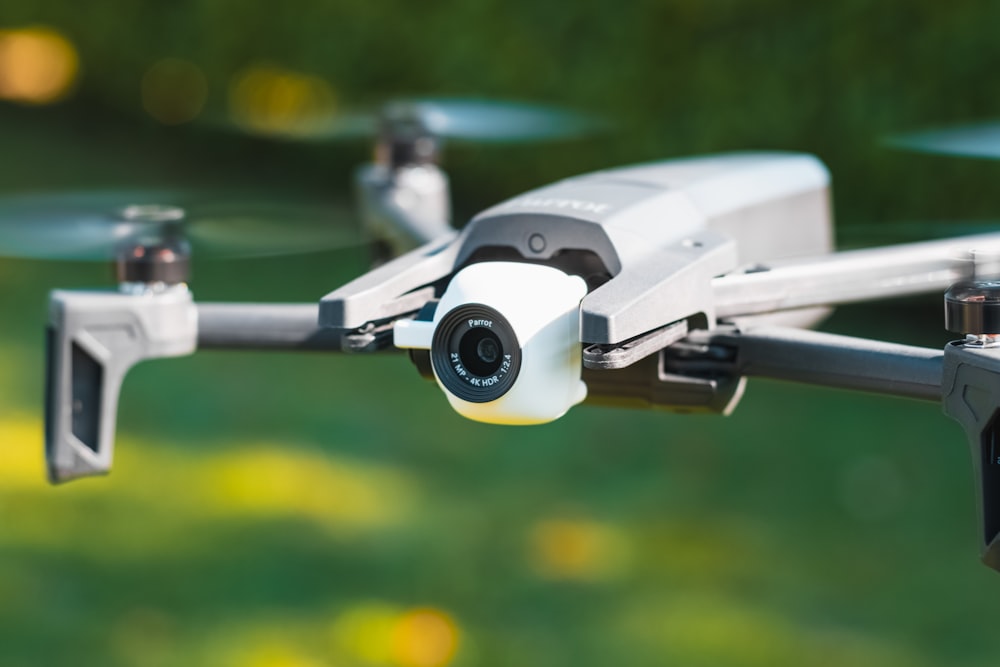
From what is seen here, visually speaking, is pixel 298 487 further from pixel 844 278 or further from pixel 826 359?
pixel 826 359

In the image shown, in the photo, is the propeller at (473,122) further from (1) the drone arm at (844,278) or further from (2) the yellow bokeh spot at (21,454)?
(2) the yellow bokeh spot at (21,454)

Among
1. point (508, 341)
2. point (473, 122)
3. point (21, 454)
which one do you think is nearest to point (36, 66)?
point (21, 454)

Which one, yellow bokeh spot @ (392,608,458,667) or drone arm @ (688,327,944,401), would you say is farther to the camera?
yellow bokeh spot @ (392,608,458,667)

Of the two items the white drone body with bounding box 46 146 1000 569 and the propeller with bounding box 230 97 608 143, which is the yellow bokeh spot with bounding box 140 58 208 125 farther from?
the white drone body with bounding box 46 146 1000 569

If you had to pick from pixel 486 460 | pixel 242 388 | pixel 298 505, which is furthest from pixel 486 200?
pixel 298 505

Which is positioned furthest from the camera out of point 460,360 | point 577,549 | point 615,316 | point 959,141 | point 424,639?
point 577,549

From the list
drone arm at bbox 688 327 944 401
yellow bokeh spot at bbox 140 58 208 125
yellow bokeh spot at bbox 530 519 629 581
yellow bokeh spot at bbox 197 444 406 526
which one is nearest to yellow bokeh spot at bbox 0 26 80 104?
yellow bokeh spot at bbox 140 58 208 125
